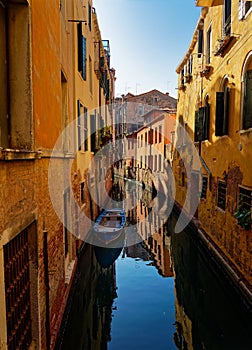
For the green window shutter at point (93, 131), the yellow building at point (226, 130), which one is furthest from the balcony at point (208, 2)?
the green window shutter at point (93, 131)

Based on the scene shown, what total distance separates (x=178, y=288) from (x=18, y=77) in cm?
719

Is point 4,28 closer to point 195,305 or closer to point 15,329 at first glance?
point 15,329

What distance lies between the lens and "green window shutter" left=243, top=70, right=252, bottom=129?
246 inches

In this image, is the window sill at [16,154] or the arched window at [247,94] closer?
the window sill at [16,154]

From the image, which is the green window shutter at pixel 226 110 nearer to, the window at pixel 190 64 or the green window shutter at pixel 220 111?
the green window shutter at pixel 220 111

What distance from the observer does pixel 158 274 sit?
9234mm

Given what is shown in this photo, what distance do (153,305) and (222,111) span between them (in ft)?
19.0

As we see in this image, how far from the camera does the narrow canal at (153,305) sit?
563cm

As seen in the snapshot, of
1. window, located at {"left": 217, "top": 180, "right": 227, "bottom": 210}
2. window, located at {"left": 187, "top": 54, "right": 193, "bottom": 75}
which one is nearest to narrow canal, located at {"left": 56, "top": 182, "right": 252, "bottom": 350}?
window, located at {"left": 217, "top": 180, "right": 227, "bottom": 210}

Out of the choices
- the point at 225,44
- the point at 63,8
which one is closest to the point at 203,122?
the point at 225,44

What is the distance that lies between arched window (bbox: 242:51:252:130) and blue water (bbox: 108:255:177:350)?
16.2 feet

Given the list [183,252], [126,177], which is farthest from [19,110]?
[126,177]

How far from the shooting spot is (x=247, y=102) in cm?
656

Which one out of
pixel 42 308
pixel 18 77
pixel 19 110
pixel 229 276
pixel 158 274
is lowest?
pixel 158 274
